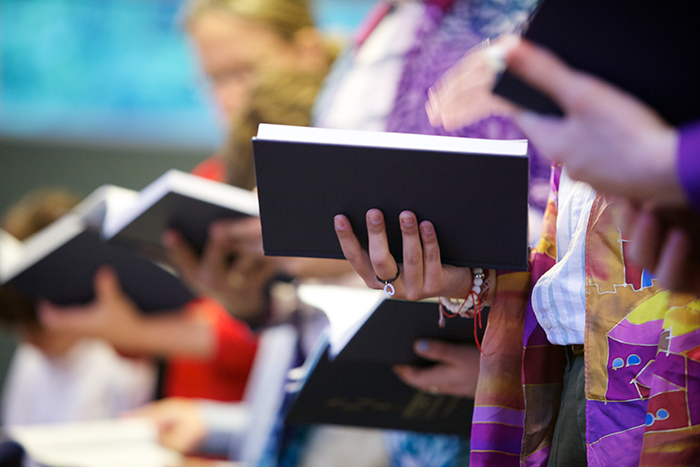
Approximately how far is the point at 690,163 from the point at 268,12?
1.35 metres

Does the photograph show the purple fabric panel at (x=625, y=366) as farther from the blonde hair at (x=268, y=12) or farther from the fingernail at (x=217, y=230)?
the blonde hair at (x=268, y=12)

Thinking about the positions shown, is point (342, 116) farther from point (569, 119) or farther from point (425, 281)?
point (569, 119)

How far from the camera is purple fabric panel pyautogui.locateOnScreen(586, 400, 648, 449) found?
1.40 feet

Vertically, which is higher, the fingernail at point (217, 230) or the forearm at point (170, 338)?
the fingernail at point (217, 230)

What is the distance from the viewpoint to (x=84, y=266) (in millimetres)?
1311

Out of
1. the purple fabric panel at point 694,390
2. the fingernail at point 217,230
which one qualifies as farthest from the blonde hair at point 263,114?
the purple fabric panel at point 694,390

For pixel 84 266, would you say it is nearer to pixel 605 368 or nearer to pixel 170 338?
pixel 170 338

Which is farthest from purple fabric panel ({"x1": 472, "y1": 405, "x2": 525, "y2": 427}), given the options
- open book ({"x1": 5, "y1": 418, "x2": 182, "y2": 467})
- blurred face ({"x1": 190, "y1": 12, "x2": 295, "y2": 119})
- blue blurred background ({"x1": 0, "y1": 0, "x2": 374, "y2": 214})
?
blue blurred background ({"x1": 0, "y1": 0, "x2": 374, "y2": 214})

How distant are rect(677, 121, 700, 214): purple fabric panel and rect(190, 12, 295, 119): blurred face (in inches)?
48.7

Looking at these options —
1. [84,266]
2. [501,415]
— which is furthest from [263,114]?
[501,415]

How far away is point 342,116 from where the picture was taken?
3.32 feet

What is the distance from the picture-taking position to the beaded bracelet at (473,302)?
54cm

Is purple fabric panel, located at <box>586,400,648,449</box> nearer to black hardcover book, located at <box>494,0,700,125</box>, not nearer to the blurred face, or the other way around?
black hardcover book, located at <box>494,0,700,125</box>

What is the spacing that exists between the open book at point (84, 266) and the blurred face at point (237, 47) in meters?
0.42
